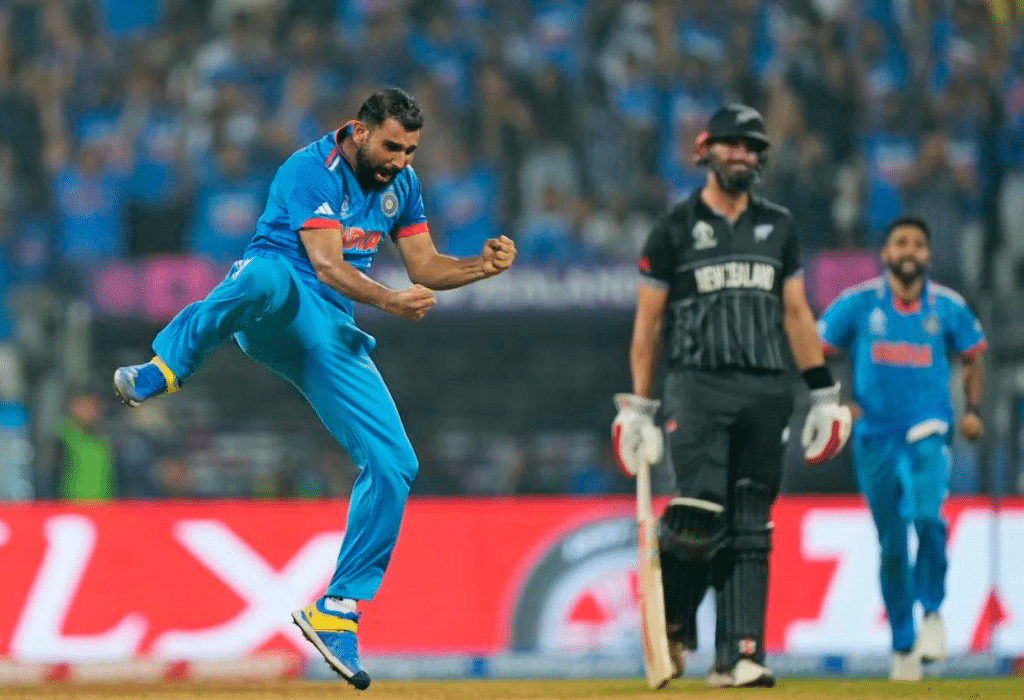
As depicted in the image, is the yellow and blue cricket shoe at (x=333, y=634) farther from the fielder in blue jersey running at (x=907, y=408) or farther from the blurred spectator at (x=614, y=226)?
the blurred spectator at (x=614, y=226)

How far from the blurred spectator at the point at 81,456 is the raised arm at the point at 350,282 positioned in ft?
19.9

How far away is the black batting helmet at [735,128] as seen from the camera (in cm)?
684

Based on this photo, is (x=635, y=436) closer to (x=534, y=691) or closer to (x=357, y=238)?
(x=534, y=691)

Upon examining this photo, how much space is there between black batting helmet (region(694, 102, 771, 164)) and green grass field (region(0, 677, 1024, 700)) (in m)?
2.20

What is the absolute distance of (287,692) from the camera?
23.6 ft

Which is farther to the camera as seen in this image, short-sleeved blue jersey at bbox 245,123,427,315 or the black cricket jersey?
the black cricket jersey

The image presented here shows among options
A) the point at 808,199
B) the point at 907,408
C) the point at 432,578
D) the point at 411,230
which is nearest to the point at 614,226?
the point at 808,199

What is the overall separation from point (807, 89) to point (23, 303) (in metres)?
6.87

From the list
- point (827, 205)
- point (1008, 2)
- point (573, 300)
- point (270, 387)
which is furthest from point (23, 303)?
point (1008, 2)

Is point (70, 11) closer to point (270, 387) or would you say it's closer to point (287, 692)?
point (270, 387)

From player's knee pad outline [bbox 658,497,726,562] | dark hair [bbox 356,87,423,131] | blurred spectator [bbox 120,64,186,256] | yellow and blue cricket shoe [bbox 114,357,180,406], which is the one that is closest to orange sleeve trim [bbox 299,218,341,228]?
dark hair [bbox 356,87,423,131]

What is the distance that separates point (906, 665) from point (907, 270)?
1879 mm

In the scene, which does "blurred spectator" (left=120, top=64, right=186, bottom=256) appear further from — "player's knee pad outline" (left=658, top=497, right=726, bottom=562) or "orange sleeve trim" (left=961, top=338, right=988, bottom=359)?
"player's knee pad outline" (left=658, top=497, right=726, bottom=562)

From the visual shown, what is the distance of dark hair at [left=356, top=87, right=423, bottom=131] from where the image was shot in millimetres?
5703
